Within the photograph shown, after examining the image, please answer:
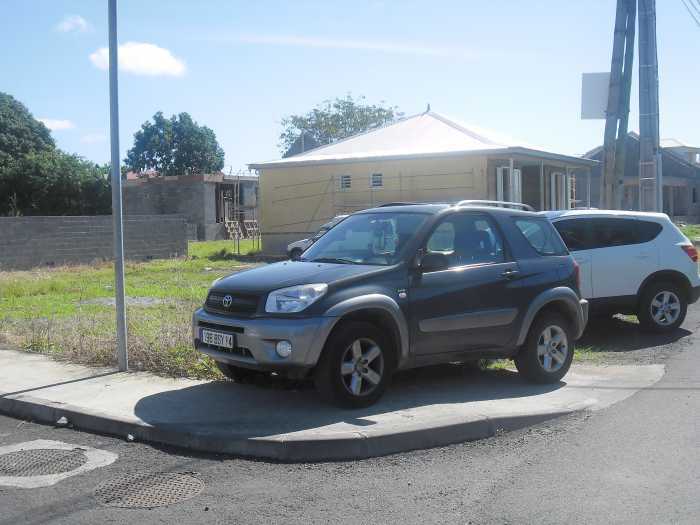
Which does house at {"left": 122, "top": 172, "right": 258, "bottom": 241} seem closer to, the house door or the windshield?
the house door

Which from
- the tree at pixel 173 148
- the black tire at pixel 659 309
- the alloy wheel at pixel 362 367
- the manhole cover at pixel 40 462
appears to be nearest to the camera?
the manhole cover at pixel 40 462

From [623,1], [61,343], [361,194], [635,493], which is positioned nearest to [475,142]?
[361,194]

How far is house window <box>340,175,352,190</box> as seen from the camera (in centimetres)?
2791

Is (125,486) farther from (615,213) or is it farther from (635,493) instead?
(615,213)

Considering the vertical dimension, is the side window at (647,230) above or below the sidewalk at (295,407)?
above

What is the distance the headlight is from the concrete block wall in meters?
18.2

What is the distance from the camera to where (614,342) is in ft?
34.7

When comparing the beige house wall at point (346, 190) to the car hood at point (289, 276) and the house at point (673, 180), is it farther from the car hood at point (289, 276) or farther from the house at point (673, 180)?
the house at point (673, 180)

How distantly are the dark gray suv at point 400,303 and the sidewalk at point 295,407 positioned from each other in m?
0.32

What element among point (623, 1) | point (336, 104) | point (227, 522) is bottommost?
point (227, 522)

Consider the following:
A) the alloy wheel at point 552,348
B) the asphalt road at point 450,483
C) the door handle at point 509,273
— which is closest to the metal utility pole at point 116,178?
the asphalt road at point 450,483

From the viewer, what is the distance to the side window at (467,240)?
732 centimetres

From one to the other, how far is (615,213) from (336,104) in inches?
2254

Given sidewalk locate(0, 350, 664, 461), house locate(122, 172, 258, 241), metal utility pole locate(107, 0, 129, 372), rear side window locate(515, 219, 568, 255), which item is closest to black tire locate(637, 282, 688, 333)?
sidewalk locate(0, 350, 664, 461)
